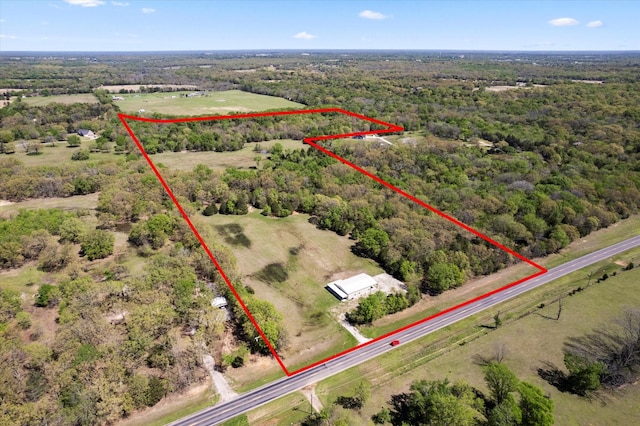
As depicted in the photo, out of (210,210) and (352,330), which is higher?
(210,210)

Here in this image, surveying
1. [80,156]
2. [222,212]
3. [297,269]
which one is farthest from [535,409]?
[80,156]

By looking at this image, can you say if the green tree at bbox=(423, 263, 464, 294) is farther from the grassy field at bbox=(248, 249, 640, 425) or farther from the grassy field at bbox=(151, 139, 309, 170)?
the grassy field at bbox=(151, 139, 309, 170)

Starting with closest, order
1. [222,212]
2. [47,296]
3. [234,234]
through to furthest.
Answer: [47,296]
[234,234]
[222,212]

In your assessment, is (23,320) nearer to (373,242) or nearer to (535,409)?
(373,242)

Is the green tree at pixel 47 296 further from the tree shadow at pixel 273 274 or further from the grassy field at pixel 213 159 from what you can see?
the grassy field at pixel 213 159

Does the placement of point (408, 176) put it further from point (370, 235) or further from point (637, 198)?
point (637, 198)
